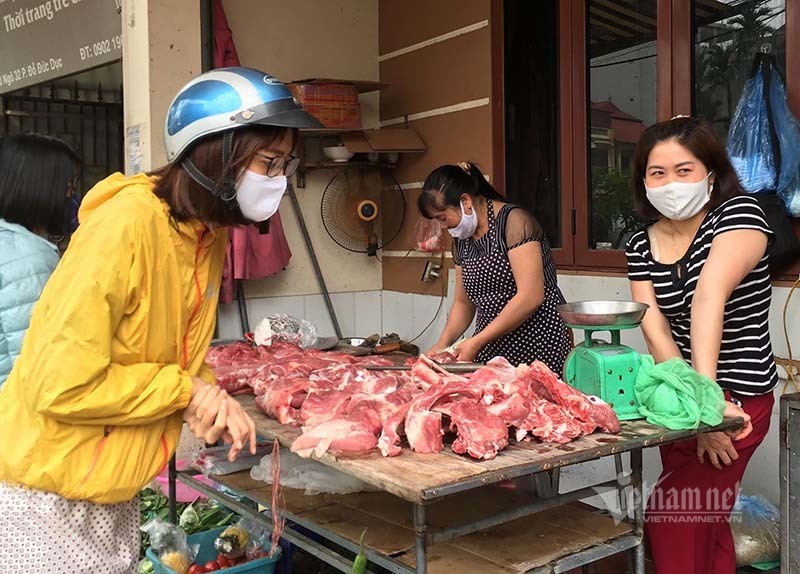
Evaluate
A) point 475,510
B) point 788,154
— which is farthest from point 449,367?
point 788,154

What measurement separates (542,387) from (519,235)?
143cm

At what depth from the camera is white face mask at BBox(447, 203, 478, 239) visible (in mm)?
4133

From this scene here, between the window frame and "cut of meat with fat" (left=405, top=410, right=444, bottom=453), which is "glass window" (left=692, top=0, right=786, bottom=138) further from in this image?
"cut of meat with fat" (left=405, top=410, right=444, bottom=453)

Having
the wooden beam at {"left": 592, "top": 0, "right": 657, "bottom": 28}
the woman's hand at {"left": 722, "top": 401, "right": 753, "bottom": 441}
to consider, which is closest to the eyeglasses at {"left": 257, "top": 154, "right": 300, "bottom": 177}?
the woman's hand at {"left": 722, "top": 401, "right": 753, "bottom": 441}

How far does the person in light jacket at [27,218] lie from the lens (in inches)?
115

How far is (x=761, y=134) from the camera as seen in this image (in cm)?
409

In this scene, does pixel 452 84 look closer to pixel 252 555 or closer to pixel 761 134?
pixel 761 134

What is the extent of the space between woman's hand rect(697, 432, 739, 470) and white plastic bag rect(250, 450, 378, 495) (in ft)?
4.24

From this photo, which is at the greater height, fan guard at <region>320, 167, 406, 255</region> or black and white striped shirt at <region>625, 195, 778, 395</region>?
fan guard at <region>320, 167, 406, 255</region>

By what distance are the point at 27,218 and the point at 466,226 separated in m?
2.08

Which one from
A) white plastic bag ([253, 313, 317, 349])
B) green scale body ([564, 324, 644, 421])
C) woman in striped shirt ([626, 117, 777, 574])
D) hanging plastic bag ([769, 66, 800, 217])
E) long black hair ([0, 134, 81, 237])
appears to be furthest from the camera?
white plastic bag ([253, 313, 317, 349])

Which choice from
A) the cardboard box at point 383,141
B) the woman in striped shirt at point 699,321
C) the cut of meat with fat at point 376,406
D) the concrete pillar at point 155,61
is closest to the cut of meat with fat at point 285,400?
the cut of meat with fat at point 376,406

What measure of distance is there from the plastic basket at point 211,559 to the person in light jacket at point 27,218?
1093 millimetres

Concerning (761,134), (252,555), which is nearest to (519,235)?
(761,134)
